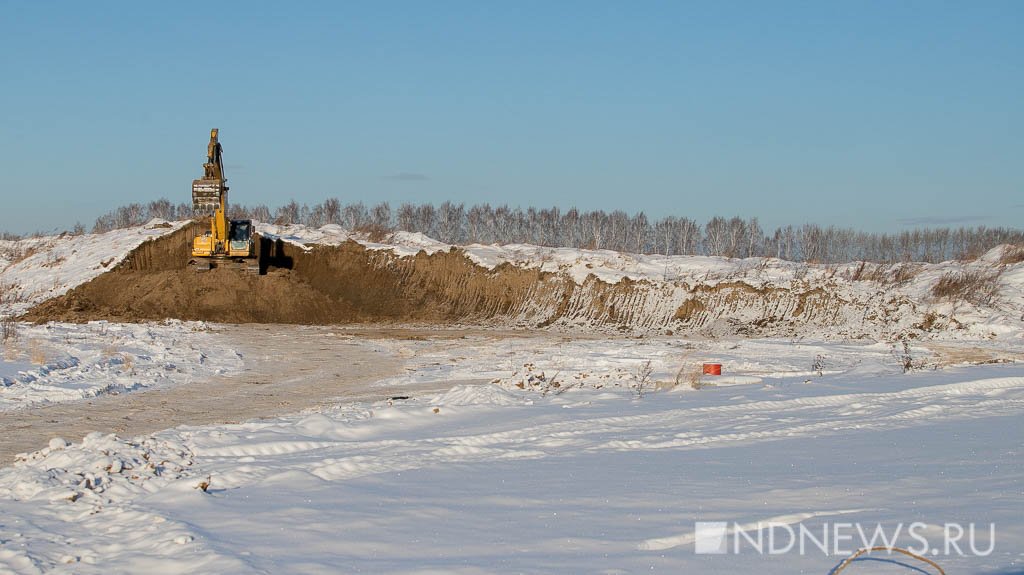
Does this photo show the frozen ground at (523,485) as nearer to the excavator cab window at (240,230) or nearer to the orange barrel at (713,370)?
the orange barrel at (713,370)

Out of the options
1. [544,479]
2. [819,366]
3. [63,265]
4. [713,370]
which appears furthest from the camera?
[63,265]

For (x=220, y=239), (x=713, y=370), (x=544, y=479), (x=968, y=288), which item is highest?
(x=220, y=239)

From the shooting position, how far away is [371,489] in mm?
7785

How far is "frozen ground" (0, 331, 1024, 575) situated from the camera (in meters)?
5.82

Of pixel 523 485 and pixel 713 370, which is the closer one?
pixel 523 485

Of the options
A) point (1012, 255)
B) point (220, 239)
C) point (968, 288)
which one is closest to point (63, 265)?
point (220, 239)

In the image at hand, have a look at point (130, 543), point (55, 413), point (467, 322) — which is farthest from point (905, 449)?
point (467, 322)

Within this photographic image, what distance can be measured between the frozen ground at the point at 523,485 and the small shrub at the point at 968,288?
74.5 ft

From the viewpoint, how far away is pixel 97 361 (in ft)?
59.1

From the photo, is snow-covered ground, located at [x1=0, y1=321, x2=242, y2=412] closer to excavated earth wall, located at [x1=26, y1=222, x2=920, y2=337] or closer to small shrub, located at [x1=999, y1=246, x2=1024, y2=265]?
excavated earth wall, located at [x1=26, y1=222, x2=920, y2=337]

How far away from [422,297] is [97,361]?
20.3 metres

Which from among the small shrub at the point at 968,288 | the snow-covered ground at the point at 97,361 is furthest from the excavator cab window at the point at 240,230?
the small shrub at the point at 968,288

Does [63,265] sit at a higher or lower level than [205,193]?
lower

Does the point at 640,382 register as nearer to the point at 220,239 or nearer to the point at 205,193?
the point at 205,193
